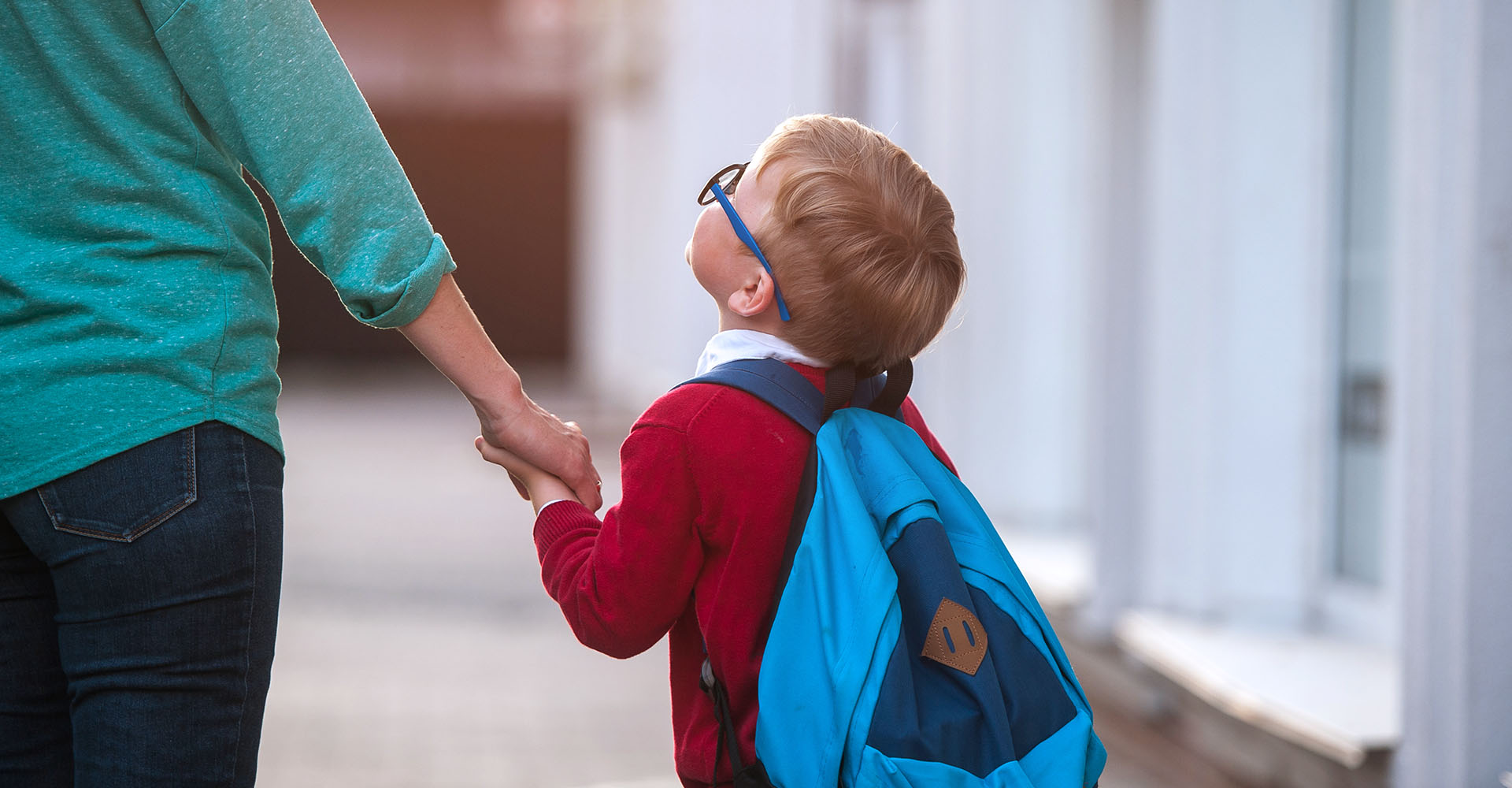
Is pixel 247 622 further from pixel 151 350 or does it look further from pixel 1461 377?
pixel 1461 377

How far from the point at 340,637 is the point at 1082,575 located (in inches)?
104

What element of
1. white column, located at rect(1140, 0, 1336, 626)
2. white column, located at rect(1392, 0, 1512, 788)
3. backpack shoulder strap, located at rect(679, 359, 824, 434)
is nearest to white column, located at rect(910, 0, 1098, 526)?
white column, located at rect(1140, 0, 1336, 626)

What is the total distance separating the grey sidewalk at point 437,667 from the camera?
3.78 meters

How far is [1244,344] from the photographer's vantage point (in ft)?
13.6

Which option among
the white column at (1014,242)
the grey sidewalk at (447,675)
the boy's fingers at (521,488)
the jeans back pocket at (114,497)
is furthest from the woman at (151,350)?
the white column at (1014,242)

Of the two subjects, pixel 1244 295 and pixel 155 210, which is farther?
pixel 1244 295

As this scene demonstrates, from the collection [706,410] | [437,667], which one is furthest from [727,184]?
[437,667]

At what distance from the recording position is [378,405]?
17.1 metres

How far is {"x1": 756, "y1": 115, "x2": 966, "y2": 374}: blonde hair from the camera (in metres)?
1.61

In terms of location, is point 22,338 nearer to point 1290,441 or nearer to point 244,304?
point 244,304

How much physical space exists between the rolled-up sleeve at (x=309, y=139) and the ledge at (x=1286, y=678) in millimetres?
2292

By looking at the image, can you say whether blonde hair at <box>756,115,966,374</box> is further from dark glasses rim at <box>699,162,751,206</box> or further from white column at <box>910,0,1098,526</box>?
white column at <box>910,0,1098,526</box>

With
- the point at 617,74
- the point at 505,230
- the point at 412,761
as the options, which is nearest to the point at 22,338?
the point at 412,761

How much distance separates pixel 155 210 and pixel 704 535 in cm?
65
